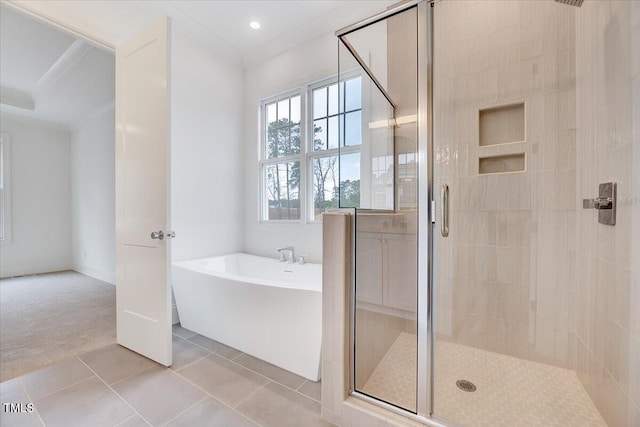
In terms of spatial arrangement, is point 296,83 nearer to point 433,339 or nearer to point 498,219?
point 498,219

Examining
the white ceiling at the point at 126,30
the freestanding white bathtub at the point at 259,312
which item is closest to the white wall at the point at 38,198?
the white ceiling at the point at 126,30

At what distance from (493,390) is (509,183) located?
128cm

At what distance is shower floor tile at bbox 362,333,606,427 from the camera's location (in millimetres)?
1282

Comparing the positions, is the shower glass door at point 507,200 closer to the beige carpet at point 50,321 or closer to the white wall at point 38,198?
the beige carpet at point 50,321

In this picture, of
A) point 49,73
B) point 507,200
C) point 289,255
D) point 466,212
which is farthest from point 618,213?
point 49,73

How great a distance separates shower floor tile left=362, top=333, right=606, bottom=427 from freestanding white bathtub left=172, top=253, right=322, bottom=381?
477mm

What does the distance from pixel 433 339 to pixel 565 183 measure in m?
1.35

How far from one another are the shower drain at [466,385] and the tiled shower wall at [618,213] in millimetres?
542

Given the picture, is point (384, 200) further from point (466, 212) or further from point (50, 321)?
point (50, 321)

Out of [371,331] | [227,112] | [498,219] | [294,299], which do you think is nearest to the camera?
[371,331]

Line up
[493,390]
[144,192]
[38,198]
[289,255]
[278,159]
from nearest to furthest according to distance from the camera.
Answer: [493,390], [144,192], [289,255], [278,159], [38,198]

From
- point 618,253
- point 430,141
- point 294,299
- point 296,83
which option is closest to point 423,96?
point 430,141

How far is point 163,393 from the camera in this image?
1555 mm

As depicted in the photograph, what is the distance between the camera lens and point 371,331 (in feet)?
5.05
